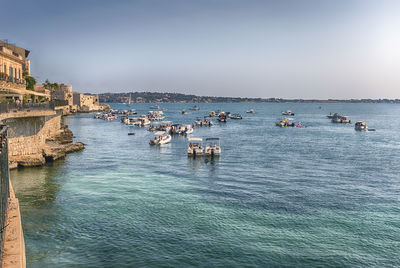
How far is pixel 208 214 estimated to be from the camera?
80.7 ft

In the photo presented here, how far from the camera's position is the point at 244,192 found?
30828 millimetres

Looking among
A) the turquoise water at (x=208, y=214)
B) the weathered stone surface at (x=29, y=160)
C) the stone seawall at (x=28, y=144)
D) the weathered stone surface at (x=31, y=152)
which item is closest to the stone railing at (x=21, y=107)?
the stone seawall at (x=28, y=144)

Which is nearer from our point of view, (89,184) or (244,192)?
(244,192)

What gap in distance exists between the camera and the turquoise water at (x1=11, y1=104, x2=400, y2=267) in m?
18.5

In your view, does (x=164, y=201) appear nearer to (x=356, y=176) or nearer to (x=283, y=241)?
(x=283, y=241)

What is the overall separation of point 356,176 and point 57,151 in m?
38.1

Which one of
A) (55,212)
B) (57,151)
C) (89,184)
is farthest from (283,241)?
(57,151)

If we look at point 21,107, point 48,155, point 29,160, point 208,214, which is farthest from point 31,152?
point 208,214

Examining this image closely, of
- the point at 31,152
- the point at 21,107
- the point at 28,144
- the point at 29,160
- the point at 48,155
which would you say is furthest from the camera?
the point at 48,155

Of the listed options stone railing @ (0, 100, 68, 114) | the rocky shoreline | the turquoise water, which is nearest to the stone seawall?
the rocky shoreline

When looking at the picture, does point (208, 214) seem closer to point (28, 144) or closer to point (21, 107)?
point (21, 107)

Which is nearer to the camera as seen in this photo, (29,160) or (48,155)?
(29,160)

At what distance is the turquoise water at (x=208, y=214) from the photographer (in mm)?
18531

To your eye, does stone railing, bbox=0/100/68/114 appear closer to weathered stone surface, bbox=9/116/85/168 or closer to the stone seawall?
the stone seawall
